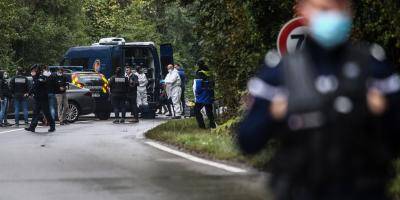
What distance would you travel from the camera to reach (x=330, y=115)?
310 centimetres

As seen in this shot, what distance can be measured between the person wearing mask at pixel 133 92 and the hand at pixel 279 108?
1998 centimetres

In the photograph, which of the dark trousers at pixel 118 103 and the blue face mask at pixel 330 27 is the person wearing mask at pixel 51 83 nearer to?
the dark trousers at pixel 118 103

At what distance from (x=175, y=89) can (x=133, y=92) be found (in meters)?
1.40

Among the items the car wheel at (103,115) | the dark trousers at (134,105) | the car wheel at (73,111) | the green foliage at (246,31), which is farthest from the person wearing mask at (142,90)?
the green foliage at (246,31)

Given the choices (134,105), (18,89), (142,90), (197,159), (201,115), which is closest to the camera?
(197,159)

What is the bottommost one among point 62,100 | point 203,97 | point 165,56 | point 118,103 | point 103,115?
point 103,115

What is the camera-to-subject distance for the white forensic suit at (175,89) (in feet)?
79.4

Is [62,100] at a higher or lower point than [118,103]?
higher

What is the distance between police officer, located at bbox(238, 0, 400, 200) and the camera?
3102 millimetres

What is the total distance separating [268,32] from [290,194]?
10.3 m

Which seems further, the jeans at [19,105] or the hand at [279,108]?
the jeans at [19,105]

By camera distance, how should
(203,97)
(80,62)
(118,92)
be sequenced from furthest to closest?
(80,62), (118,92), (203,97)

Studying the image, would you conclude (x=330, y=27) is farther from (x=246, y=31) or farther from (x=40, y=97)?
(x=40, y=97)

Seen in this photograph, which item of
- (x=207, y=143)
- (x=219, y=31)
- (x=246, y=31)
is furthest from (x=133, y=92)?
(x=246, y=31)
